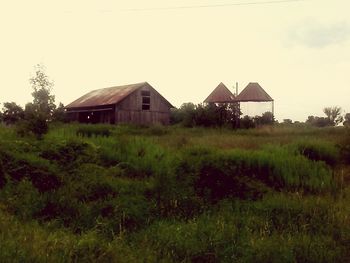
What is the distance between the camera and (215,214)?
7.21 m

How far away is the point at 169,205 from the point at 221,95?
42.0 meters

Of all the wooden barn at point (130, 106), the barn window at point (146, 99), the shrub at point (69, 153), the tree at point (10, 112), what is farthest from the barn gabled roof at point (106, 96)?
the shrub at point (69, 153)

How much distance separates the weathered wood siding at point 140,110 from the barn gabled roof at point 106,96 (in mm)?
477

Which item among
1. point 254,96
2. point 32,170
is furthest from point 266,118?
point 32,170

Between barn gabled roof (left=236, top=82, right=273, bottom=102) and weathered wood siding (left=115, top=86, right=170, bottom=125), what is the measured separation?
10630mm

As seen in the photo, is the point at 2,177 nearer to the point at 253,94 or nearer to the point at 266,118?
the point at 266,118

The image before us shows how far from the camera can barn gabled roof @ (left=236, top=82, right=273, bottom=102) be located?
44.2 meters

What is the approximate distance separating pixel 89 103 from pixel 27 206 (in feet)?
110

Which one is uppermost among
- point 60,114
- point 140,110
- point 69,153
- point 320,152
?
Answer: point 140,110

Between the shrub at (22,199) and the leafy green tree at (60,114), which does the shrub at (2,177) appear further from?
the leafy green tree at (60,114)

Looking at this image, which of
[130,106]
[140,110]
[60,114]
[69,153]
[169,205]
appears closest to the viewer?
[169,205]

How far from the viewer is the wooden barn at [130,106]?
1404 inches

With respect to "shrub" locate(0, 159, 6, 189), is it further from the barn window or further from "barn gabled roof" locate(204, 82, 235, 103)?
"barn gabled roof" locate(204, 82, 235, 103)

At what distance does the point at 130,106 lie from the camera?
36156 millimetres
